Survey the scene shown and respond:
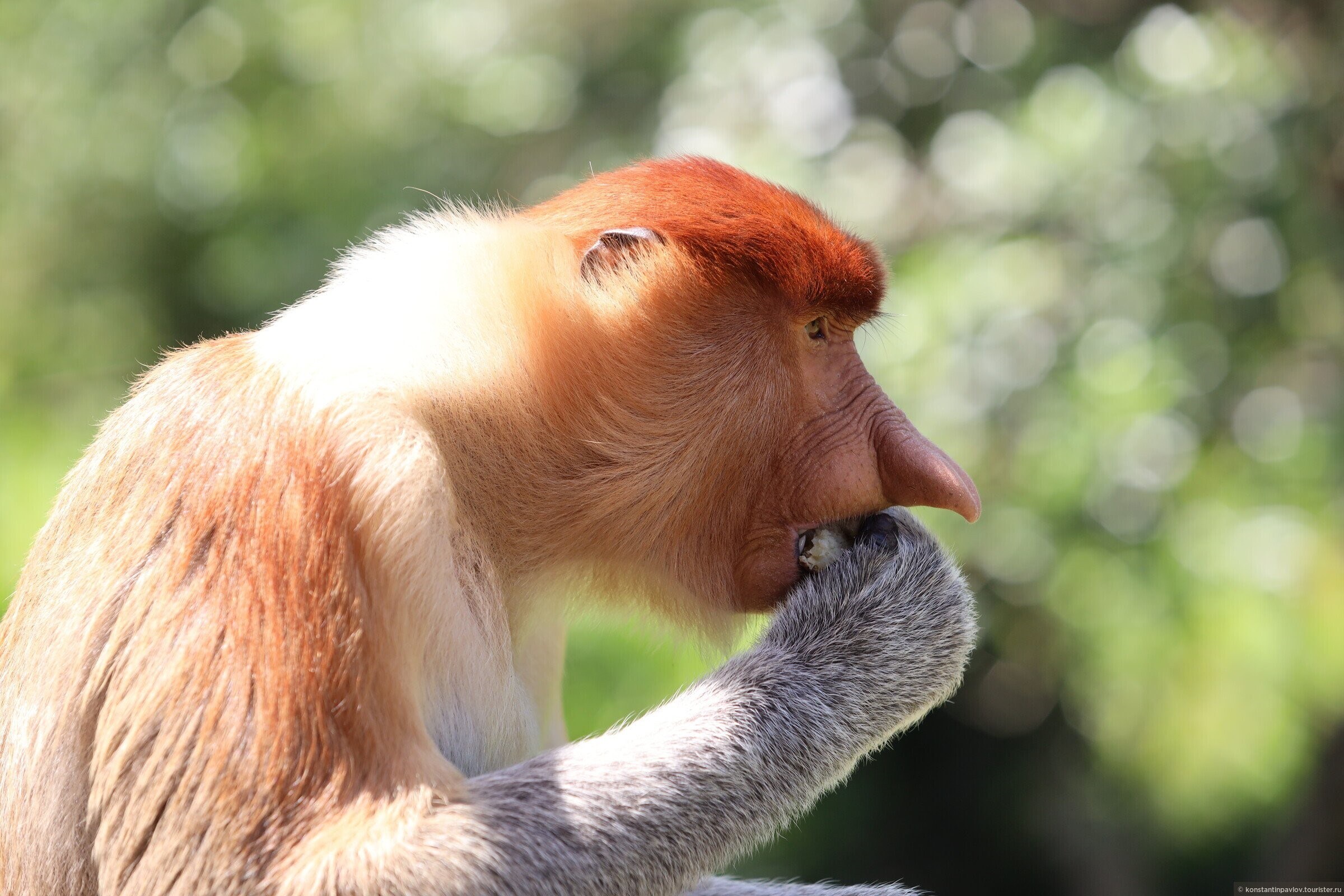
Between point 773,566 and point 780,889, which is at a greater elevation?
point 773,566

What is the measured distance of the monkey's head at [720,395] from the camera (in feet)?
7.09

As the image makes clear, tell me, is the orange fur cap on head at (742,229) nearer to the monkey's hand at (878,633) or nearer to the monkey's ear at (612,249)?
the monkey's ear at (612,249)

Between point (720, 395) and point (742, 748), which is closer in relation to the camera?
point (742, 748)

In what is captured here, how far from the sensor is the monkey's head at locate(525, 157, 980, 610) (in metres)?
2.16

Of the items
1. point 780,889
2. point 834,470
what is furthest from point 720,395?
point 780,889

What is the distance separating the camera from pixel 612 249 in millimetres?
2180

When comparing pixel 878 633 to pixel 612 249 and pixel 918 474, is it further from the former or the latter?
pixel 612 249

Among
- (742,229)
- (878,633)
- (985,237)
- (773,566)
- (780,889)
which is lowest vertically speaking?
(780,889)

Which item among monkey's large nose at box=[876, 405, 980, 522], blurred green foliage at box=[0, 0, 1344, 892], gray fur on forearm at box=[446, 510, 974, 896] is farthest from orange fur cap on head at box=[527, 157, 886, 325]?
blurred green foliage at box=[0, 0, 1344, 892]

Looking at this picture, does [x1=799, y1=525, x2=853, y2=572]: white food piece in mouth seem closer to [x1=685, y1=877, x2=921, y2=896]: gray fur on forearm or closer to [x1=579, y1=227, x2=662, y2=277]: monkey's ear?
[x1=579, y1=227, x2=662, y2=277]: monkey's ear

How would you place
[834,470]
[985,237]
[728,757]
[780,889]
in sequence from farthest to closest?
[985,237] < [780,889] < [834,470] < [728,757]

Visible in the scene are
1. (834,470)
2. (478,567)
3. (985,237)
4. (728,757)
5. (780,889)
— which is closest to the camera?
(728,757)

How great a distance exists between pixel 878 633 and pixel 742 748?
0.37m

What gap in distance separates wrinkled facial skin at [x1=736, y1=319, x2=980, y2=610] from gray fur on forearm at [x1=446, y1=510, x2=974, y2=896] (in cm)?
9
